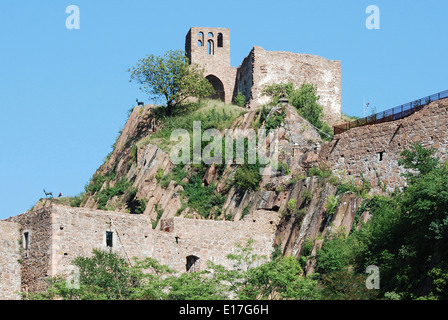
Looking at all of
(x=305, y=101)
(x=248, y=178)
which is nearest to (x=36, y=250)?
(x=248, y=178)

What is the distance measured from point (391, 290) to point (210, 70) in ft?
138

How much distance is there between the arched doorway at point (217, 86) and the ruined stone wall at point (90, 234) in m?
33.7

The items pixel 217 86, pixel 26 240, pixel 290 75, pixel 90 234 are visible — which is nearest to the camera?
pixel 90 234

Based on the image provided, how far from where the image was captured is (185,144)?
242 feet

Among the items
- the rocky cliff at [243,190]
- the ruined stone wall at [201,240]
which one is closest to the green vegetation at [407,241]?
the rocky cliff at [243,190]

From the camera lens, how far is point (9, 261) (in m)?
52.5

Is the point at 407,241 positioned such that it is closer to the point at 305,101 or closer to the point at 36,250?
the point at 36,250

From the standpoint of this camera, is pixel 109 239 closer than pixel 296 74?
Yes

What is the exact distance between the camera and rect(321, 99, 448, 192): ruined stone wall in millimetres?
58375

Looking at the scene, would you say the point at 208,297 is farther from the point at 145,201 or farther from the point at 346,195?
the point at 145,201

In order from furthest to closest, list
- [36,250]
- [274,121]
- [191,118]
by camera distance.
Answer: [191,118]
[274,121]
[36,250]

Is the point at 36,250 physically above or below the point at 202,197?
below

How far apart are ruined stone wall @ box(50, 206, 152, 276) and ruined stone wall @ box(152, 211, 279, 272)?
3.10 feet

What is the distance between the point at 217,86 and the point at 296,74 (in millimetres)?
8744
